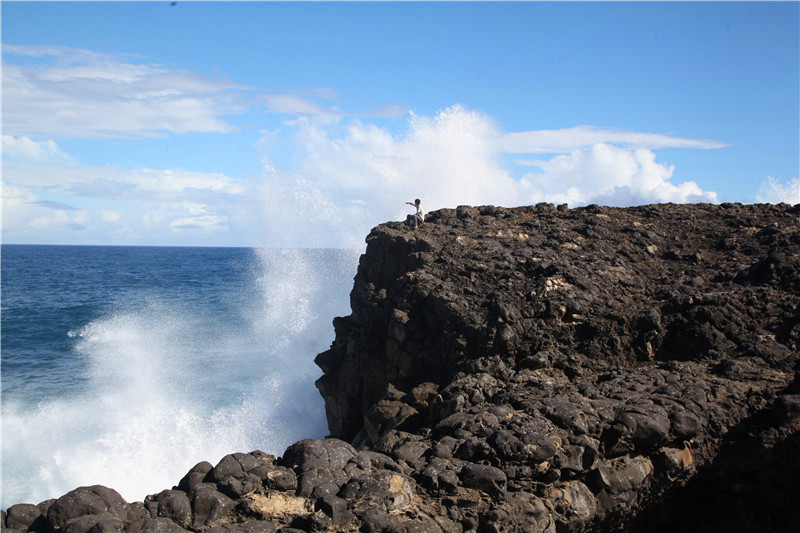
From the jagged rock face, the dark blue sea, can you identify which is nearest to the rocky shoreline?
the jagged rock face

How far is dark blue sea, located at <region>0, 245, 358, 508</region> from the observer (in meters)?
15.6

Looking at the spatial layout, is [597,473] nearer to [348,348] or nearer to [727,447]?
[727,447]

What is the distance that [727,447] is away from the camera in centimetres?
831

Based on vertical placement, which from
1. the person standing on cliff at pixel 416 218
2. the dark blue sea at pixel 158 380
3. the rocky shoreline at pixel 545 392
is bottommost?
the dark blue sea at pixel 158 380

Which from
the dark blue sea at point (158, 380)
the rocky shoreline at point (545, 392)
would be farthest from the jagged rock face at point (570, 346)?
the dark blue sea at point (158, 380)

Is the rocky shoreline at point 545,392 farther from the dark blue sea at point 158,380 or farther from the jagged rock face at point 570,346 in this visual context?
the dark blue sea at point 158,380

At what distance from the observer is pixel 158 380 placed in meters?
21.5

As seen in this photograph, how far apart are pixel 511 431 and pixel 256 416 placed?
1226 centimetres

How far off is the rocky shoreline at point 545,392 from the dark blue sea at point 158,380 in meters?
5.28

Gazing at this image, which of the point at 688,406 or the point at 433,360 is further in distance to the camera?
the point at 433,360

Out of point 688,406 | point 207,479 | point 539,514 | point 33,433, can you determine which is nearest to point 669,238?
point 688,406

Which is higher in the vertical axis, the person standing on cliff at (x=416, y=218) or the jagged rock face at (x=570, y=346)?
the person standing on cliff at (x=416, y=218)

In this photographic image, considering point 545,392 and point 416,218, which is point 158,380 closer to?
point 416,218

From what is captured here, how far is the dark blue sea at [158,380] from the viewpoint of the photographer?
51.1ft
